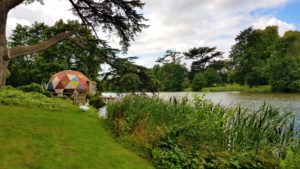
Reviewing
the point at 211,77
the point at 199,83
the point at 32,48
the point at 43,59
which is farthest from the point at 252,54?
the point at 32,48

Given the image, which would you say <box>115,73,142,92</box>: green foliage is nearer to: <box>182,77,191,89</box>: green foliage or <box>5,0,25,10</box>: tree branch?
<box>5,0,25,10</box>: tree branch

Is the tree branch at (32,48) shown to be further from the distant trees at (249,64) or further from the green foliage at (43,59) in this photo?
the distant trees at (249,64)

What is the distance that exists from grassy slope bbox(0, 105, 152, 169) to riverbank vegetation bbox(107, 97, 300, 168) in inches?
Result: 20.3

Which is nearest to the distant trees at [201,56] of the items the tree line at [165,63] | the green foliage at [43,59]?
the tree line at [165,63]

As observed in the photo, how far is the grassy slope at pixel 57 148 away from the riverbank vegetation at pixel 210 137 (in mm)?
516

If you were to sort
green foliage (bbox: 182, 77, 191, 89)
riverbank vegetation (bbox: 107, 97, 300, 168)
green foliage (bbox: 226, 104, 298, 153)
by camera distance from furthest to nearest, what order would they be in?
1. green foliage (bbox: 182, 77, 191, 89)
2. green foliage (bbox: 226, 104, 298, 153)
3. riverbank vegetation (bbox: 107, 97, 300, 168)

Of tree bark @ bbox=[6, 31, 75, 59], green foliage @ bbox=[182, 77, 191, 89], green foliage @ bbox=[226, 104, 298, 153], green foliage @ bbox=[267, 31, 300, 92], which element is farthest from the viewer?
green foliage @ bbox=[182, 77, 191, 89]

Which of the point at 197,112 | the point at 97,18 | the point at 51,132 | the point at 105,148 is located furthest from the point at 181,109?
the point at 97,18

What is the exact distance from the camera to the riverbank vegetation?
6160 mm

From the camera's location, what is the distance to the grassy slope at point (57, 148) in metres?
5.79

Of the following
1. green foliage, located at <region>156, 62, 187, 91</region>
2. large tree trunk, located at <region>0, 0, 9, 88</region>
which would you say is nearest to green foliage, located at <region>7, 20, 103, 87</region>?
large tree trunk, located at <region>0, 0, 9, 88</region>

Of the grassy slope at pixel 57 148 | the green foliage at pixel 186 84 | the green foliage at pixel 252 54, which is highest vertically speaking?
the green foliage at pixel 252 54

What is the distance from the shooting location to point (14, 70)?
42906 mm

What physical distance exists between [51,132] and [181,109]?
3.58m
